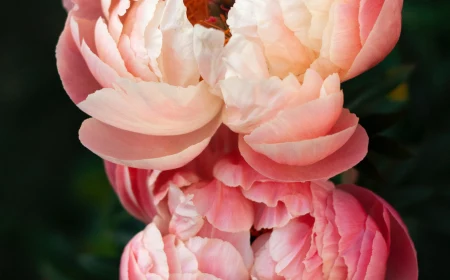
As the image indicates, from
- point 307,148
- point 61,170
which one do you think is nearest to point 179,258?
point 307,148

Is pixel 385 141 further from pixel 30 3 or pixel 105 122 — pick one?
pixel 30 3

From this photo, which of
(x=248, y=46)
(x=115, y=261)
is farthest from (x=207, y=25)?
(x=115, y=261)

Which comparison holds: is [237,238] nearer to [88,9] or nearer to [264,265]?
[264,265]

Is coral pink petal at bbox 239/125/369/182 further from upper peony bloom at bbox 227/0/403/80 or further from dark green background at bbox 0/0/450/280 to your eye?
dark green background at bbox 0/0/450/280

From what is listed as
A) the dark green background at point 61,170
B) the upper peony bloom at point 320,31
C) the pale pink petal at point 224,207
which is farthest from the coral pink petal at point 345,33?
the dark green background at point 61,170

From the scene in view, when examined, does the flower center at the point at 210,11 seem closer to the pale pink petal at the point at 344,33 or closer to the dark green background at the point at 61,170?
the pale pink petal at the point at 344,33

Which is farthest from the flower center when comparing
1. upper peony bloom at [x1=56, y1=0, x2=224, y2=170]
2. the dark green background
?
the dark green background
